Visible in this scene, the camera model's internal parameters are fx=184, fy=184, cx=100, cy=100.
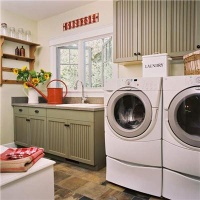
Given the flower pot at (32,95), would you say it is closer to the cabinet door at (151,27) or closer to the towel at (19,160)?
the cabinet door at (151,27)

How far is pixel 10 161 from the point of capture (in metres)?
1.05

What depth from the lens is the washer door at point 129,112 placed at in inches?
67.2

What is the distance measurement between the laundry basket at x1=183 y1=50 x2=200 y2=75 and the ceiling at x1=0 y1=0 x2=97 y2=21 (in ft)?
6.38

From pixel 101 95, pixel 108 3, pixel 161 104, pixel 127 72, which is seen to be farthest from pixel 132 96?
pixel 108 3

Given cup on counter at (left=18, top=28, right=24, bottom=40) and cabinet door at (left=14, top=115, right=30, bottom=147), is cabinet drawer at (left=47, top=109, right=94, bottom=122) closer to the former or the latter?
cabinet door at (left=14, top=115, right=30, bottom=147)

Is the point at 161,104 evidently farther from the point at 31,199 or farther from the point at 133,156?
the point at 31,199

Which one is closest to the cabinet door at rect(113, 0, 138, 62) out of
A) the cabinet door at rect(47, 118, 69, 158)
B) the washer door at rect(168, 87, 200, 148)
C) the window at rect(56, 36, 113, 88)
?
the window at rect(56, 36, 113, 88)

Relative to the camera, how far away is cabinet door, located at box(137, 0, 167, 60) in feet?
6.88

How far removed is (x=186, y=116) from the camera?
1571 millimetres

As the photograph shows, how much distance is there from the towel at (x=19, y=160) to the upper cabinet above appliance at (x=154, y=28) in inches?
64.8

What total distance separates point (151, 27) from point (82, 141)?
1.64 metres

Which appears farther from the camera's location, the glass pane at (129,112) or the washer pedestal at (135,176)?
the glass pane at (129,112)

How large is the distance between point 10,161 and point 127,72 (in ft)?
6.68

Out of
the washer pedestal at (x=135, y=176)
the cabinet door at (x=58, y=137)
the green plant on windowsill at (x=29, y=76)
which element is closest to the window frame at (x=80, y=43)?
the green plant on windowsill at (x=29, y=76)
